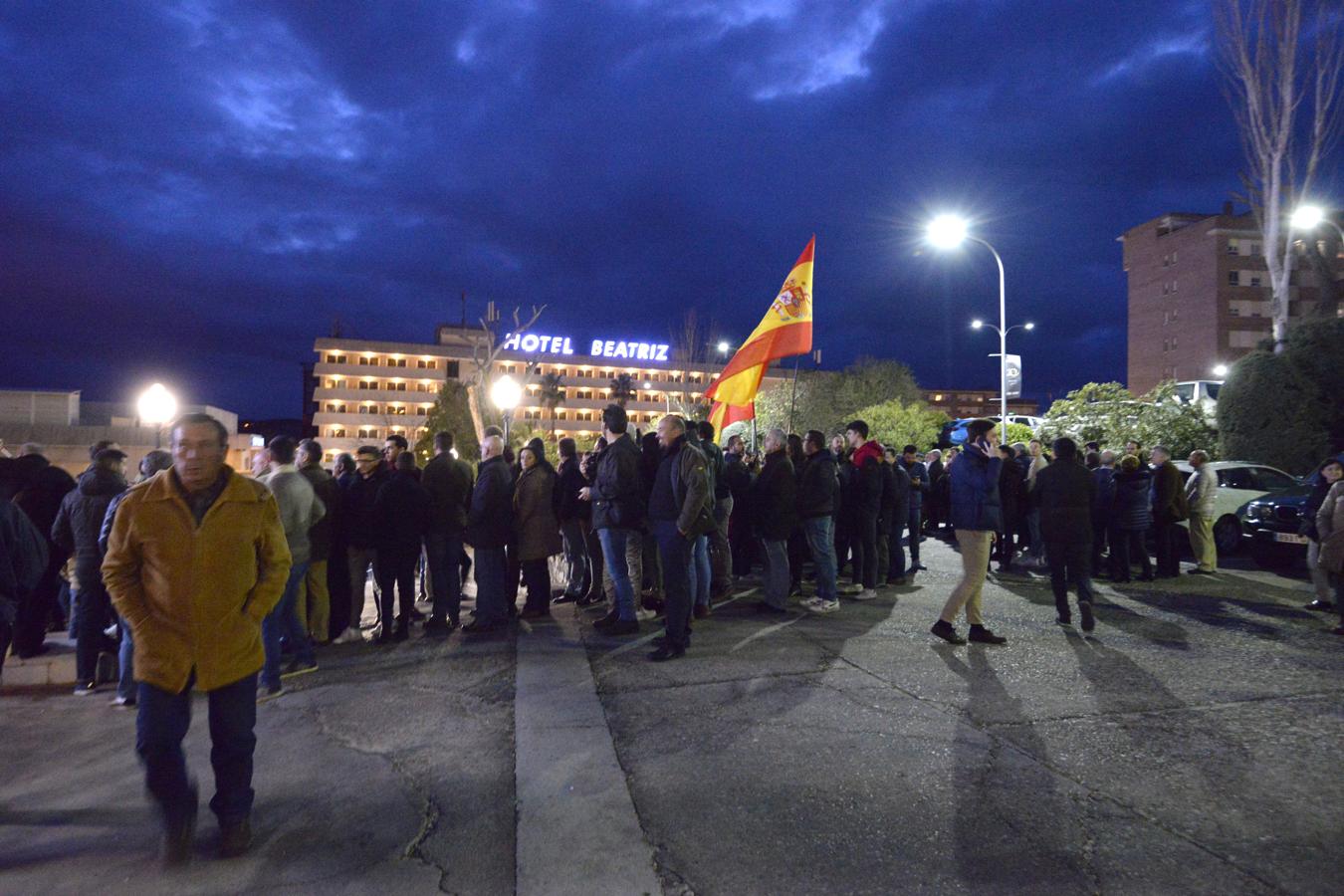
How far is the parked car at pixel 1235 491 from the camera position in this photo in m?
13.2

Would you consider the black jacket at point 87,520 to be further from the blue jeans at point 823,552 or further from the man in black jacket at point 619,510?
the blue jeans at point 823,552

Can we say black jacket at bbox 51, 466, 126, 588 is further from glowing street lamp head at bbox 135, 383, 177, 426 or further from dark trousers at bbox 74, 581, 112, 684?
glowing street lamp head at bbox 135, 383, 177, 426

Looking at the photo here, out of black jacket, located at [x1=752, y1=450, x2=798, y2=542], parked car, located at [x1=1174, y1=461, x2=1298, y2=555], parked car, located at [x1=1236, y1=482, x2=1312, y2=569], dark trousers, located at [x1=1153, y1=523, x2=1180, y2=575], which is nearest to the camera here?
black jacket, located at [x1=752, y1=450, x2=798, y2=542]

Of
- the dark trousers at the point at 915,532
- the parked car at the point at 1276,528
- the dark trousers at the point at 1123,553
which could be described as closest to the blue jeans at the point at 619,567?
the dark trousers at the point at 915,532

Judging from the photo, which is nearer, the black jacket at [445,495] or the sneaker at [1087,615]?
the sneaker at [1087,615]

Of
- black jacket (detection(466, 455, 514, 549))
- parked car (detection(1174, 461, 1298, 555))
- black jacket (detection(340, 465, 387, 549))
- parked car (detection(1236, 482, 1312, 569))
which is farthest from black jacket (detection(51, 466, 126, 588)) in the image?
parked car (detection(1174, 461, 1298, 555))

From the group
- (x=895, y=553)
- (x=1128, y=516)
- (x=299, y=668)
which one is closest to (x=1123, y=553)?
(x=1128, y=516)

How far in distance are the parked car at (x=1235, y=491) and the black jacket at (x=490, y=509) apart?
1129 centimetres

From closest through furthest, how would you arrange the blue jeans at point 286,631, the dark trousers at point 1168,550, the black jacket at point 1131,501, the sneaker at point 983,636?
1. the blue jeans at point 286,631
2. the sneaker at point 983,636
3. the black jacket at point 1131,501
4. the dark trousers at point 1168,550

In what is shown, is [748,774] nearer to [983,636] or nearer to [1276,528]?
[983,636]

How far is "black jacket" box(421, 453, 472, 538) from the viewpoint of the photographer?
7605 millimetres

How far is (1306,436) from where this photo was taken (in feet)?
55.8

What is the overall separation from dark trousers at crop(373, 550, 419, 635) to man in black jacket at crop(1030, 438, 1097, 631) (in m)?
6.06

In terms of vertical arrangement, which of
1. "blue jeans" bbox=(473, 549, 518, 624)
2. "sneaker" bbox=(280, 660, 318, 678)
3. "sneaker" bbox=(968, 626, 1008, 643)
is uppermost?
"blue jeans" bbox=(473, 549, 518, 624)
